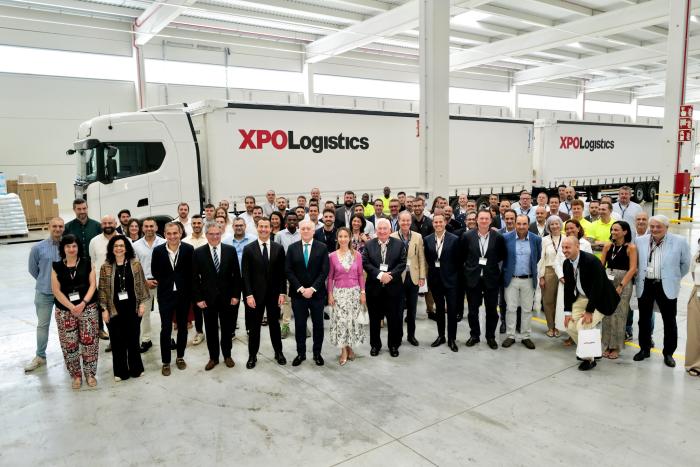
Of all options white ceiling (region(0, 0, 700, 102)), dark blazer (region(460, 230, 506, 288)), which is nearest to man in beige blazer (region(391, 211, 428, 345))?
dark blazer (region(460, 230, 506, 288))

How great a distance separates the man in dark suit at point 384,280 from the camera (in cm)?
549

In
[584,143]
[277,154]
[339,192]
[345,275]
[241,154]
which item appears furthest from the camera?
[584,143]

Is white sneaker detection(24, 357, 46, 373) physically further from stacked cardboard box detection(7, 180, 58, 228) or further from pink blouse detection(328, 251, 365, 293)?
stacked cardboard box detection(7, 180, 58, 228)

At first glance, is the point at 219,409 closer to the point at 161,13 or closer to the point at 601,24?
the point at 161,13

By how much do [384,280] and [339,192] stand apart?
724 cm

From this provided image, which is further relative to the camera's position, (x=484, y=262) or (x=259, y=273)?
(x=484, y=262)

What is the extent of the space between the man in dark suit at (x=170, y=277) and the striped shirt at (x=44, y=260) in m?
1.10

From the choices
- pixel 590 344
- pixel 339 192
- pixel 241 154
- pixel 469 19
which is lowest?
pixel 590 344

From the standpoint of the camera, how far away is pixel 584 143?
18.5 meters

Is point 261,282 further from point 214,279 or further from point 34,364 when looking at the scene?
point 34,364

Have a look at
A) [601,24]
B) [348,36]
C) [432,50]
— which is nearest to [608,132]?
[601,24]

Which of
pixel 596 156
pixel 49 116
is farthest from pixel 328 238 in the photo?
pixel 596 156

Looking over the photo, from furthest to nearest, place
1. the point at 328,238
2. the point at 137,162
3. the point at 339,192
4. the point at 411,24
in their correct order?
the point at 411,24 < the point at 339,192 < the point at 137,162 < the point at 328,238

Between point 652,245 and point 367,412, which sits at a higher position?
point 652,245
